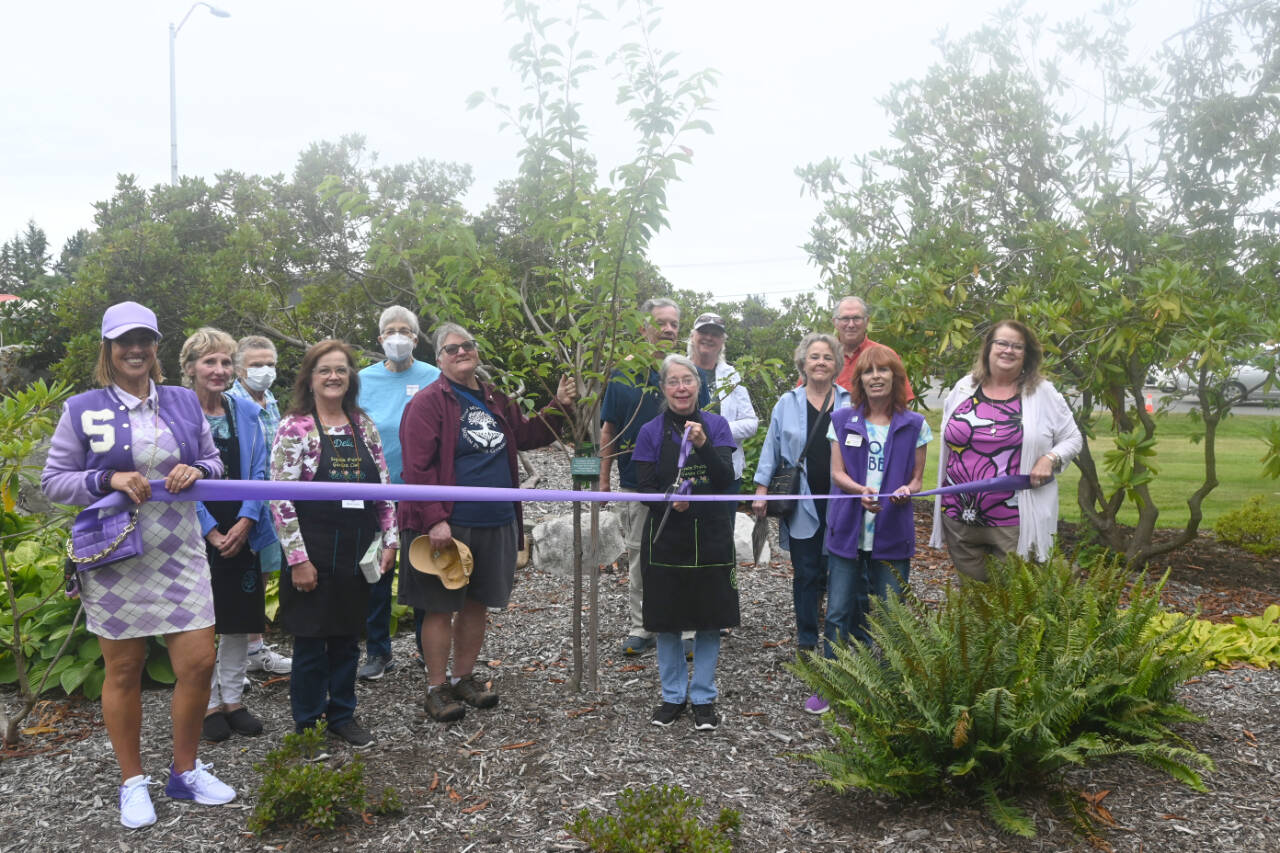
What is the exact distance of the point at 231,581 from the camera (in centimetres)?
440

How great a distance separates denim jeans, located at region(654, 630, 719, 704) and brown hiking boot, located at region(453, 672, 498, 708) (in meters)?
0.90

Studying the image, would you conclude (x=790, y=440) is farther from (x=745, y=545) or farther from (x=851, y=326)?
(x=745, y=545)

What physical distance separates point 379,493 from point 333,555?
0.47 m

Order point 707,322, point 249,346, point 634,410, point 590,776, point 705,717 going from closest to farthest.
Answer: point 590,776 → point 705,717 → point 249,346 → point 634,410 → point 707,322

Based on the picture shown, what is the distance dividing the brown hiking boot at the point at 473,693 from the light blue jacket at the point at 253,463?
1.20 m

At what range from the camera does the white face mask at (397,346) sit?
521 cm

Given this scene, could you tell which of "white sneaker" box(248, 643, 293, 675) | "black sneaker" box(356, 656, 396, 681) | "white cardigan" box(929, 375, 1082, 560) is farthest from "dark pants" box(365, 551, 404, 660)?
"white cardigan" box(929, 375, 1082, 560)

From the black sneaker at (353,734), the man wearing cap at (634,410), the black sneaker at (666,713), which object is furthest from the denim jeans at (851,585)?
the black sneaker at (353,734)

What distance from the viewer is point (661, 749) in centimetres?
411

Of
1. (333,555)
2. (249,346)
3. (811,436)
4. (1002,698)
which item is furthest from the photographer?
(811,436)

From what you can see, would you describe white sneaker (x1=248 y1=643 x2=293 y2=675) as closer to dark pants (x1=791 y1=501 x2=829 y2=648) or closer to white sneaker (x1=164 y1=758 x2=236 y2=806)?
white sneaker (x1=164 y1=758 x2=236 y2=806)

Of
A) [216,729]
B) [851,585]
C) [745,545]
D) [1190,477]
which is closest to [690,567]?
[851,585]

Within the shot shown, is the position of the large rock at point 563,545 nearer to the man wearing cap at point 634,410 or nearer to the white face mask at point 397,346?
the man wearing cap at point 634,410

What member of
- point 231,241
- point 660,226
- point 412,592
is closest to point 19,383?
point 231,241
